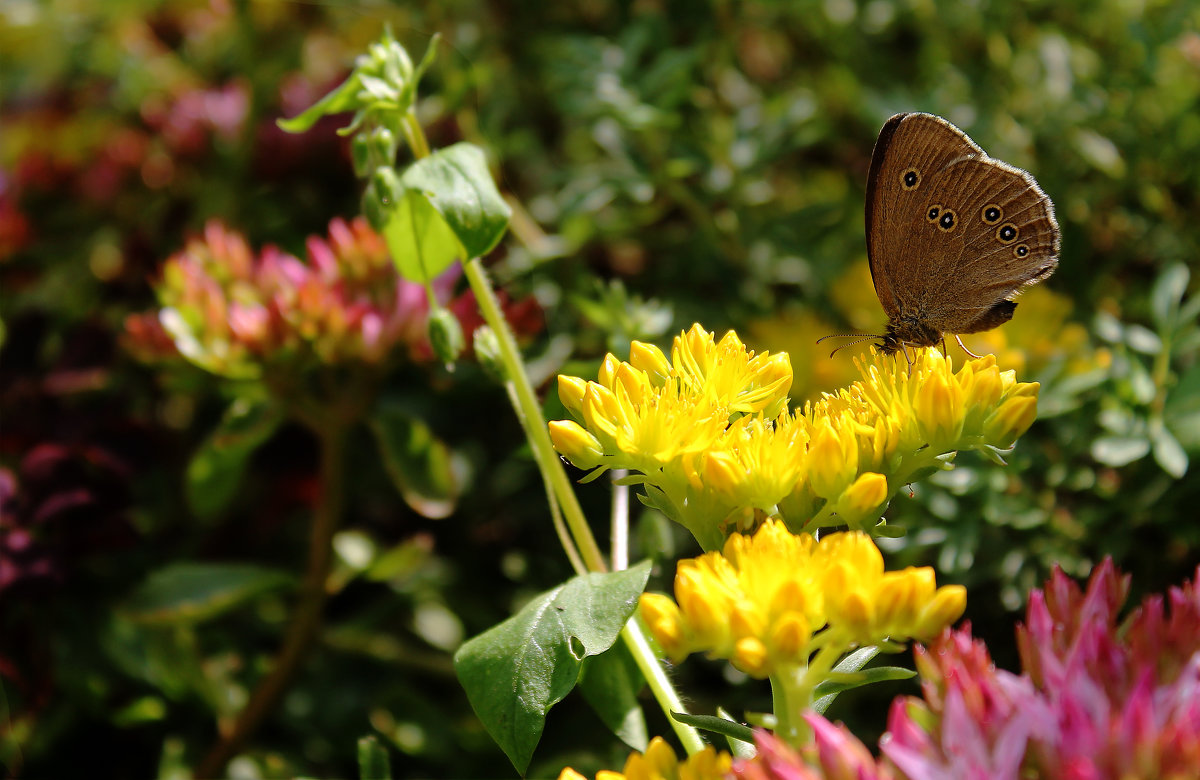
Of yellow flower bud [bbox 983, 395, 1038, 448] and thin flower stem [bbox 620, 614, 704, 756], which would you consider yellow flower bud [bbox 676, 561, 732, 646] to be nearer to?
thin flower stem [bbox 620, 614, 704, 756]

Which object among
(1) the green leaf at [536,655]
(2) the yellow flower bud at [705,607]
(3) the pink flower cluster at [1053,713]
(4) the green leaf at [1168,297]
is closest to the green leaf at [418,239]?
(1) the green leaf at [536,655]

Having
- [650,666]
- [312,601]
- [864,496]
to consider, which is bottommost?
[312,601]

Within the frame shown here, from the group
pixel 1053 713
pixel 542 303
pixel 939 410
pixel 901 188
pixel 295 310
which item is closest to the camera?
pixel 1053 713

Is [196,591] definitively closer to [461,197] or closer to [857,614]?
[461,197]

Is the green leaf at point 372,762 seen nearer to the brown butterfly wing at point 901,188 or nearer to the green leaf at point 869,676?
the green leaf at point 869,676

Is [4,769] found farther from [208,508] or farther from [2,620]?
[208,508]

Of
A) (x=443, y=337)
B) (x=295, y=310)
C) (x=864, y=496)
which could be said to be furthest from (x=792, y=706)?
(x=295, y=310)

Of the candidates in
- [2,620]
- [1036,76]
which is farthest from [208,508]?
[1036,76]

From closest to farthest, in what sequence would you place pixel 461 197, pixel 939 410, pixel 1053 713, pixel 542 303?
pixel 1053 713 → pixel 939 410 → pixel 461 197 → pixel 542 303
